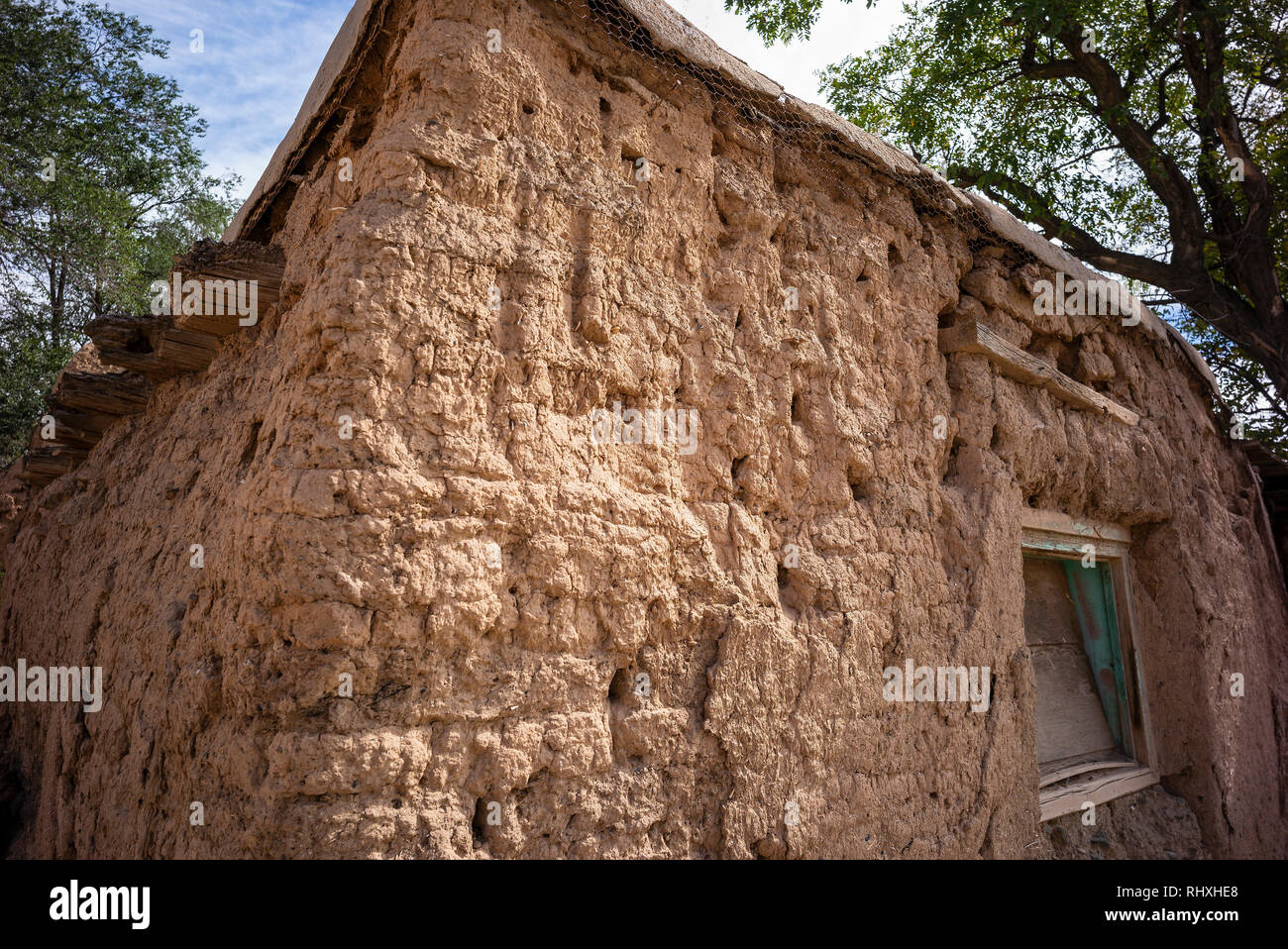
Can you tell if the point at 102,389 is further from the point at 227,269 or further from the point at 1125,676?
the point at 1125,676

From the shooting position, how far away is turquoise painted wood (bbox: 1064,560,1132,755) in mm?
5141

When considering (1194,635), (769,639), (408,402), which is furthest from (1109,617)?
(408,402)

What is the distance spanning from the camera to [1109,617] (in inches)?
207

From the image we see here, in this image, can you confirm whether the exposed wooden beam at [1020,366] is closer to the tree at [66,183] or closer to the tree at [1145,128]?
the tree at [1145,128]

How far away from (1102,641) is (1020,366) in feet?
6.64

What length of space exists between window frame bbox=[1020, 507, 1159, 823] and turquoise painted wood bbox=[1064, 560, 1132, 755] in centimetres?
3

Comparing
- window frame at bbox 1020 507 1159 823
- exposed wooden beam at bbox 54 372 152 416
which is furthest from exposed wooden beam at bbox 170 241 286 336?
window frame at bbox 1020 507 1159 823

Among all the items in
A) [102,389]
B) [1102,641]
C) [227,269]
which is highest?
[227,269]

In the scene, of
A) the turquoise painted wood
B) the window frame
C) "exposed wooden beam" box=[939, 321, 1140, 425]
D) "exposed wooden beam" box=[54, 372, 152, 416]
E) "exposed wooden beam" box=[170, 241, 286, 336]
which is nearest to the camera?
"exposed wooden beam" box=[170, 241, 286, 336]

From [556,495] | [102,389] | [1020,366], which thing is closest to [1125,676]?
[1020,366]

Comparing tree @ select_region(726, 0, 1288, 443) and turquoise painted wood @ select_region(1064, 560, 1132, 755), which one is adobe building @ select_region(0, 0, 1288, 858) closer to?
turquoise painted wood @ select_region(1064, 560, 1132, 755)

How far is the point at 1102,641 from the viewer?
521cm

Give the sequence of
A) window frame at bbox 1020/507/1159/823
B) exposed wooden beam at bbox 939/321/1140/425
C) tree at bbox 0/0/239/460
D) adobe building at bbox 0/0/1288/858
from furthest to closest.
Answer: tree at bbox 0/0/239/460, window frame at bbox 1020/507/1159/823, exposed wooden beam at bbox 939/321/1140/425, adobe building at bbox 0/0/1288/858

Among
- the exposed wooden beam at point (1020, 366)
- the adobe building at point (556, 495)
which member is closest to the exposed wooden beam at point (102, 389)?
the adobe building at point (556, 495)
